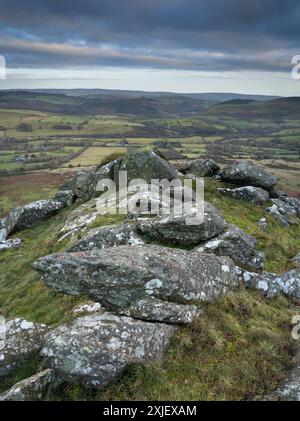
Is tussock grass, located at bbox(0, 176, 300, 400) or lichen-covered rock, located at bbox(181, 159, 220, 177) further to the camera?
lichen-covered rock, located at bbox(181, 159, 220, 177)

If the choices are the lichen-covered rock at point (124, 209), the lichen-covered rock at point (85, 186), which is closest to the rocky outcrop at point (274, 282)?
the lichen-covered rock at point (124, 209)

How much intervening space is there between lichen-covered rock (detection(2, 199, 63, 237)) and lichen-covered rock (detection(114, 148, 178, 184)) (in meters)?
6.47

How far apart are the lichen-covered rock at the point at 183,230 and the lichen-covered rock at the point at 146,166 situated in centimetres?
1053

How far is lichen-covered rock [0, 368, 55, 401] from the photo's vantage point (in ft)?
32.8

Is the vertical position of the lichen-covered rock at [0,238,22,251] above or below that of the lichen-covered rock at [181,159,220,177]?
below

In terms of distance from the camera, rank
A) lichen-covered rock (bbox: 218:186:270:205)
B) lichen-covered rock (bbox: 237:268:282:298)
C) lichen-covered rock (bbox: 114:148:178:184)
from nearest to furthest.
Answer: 1. lichen-covered rock (bbox: 237:268:282:298)
2. lichen-covered rock (bbox: 114:148:178:184)
3. lichen-covered rock (bbox: 218:186:270:205)

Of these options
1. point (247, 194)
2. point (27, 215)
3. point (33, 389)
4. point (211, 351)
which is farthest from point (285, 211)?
point (33, 389)

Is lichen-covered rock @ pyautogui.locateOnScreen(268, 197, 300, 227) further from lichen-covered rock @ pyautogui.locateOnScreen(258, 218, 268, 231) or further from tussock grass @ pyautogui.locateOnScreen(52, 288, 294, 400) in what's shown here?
tussock grass @ pyautogui.locateOnScreen(52, 288, 294, 400)

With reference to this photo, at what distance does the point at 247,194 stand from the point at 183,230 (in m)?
13.6

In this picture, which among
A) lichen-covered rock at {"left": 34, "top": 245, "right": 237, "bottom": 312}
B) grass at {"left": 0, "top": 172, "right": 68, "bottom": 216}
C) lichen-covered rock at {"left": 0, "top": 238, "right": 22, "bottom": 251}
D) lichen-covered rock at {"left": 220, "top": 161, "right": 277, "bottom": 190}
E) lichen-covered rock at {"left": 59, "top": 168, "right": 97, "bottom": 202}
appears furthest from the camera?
grass at {"left": 0, "top": 172, "right": 68, "bottom": 216}

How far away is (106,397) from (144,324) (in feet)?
7.31

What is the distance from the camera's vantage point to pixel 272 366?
423 inches

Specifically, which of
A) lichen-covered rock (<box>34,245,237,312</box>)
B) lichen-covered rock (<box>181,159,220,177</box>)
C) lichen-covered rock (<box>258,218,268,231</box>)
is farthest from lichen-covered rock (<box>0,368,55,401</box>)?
lichen-covered rock (<box>181,159,220,177</box>)

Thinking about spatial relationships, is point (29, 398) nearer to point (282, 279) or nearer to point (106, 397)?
point (106, 397)
